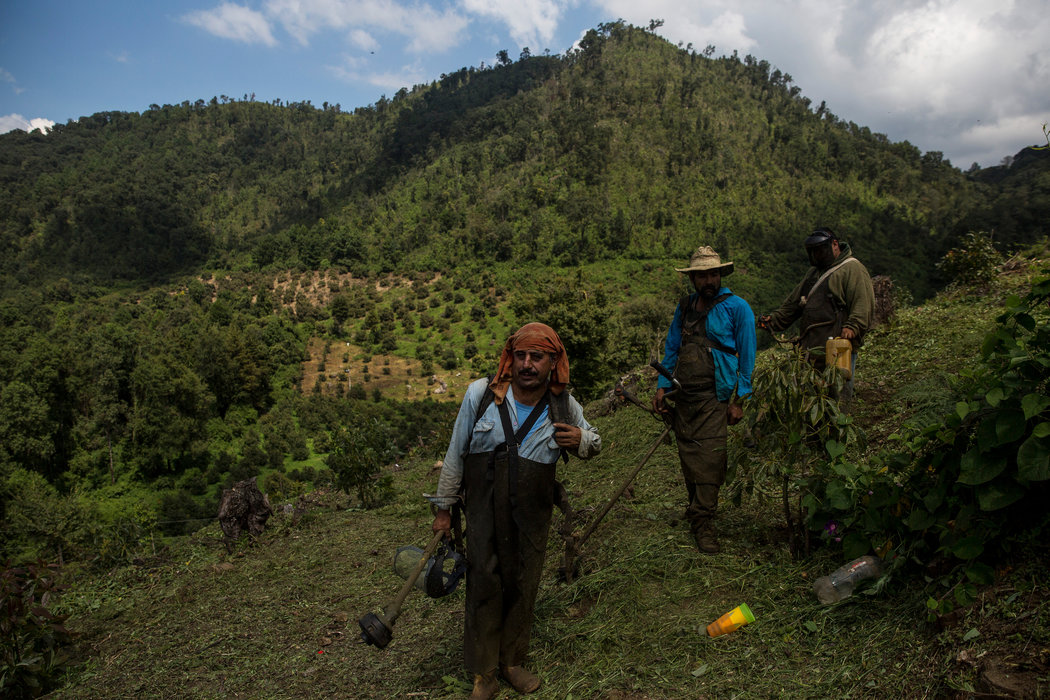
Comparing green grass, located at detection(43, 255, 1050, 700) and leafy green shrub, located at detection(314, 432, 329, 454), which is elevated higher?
green grass, located at detection(43, 255, 1050, 700)

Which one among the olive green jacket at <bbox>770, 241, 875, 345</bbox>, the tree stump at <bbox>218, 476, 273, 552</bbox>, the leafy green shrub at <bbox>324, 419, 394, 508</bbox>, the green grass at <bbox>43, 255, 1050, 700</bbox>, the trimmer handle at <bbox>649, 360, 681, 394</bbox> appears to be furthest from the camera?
the leafy green shrub at <bbox>324, 419, 394, 508</bbox>

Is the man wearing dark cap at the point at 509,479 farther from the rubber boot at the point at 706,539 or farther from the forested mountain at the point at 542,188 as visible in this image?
the forested mountain at the point at 542,188

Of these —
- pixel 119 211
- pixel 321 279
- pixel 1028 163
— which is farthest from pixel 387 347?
pixel 119 211

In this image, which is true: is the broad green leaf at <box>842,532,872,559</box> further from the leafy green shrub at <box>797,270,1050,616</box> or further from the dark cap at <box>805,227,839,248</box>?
the dark cap at <box>805,227,839,248</box>

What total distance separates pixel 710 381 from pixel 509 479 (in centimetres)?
152

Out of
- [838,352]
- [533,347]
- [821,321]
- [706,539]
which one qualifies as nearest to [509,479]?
[533,347]

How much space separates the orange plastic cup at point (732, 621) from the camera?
2.77 metres

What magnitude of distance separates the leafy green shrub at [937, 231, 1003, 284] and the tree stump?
1189 cm

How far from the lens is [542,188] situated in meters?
78.6

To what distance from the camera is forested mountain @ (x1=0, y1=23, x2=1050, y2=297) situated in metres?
68.0

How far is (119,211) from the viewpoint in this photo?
95188 mm

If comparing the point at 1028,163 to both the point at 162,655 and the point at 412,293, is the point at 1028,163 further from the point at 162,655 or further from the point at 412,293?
the point at 162,655

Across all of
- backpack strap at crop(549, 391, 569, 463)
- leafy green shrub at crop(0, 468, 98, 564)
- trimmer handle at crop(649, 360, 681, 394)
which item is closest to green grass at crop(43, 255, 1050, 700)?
trimmer handle at crop(649, 360, 681, 394)

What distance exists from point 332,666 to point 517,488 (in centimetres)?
203
